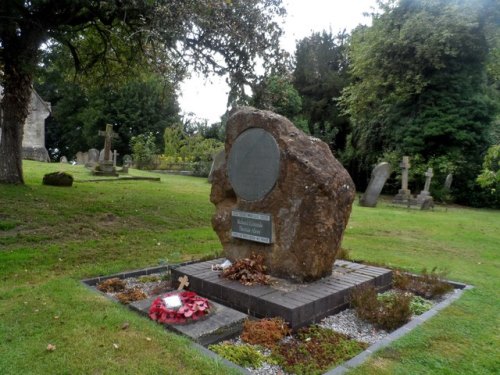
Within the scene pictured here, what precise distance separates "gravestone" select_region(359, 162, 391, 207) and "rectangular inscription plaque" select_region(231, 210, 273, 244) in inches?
539

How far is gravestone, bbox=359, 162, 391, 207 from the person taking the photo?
61.6ft

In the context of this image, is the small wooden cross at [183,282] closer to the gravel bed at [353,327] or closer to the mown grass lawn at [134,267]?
the mown grass lawn at [134,267]

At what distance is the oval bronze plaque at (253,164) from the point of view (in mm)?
5855

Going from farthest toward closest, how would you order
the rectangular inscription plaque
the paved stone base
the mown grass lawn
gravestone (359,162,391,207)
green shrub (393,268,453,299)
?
gravestone (359,162,391,207) < green shrub (393,268,453,299) < the rectangular inscription plaque < the paved stone base < the mown grass lawn

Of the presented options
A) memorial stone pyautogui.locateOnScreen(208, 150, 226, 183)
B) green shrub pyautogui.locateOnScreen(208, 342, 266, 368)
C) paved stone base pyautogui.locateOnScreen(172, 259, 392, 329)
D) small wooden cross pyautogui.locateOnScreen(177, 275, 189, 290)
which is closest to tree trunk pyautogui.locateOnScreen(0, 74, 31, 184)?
memorial stone pyautogui.locateOnScreen(208, 150, 226, 183)

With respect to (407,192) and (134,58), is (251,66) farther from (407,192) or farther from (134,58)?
(407,192)

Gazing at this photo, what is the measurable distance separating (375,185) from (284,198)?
14.1 metres

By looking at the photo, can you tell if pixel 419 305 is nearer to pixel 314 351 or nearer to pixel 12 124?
pixel 314 351

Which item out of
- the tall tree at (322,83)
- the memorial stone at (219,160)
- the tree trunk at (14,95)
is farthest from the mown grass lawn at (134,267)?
the tall tree at (322,83)

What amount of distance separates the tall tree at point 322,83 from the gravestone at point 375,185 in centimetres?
1438

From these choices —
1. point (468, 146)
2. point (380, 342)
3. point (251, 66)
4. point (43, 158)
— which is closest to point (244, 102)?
point (251, 66)

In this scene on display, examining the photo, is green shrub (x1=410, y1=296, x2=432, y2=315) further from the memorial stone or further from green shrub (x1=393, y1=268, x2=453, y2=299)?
the memorial stone

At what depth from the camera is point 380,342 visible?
14.0 ft

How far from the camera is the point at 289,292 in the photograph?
5156 millimetres
